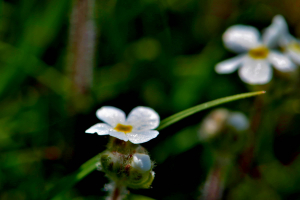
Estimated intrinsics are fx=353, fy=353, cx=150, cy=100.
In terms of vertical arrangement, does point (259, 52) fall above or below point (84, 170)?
above

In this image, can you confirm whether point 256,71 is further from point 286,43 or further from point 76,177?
point 76,177

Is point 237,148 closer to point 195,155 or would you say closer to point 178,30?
point 195,155

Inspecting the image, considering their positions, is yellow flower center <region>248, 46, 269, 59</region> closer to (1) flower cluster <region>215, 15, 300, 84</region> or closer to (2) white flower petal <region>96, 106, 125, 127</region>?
(1) flower cluster <region>215, 15, 300, 84</region>

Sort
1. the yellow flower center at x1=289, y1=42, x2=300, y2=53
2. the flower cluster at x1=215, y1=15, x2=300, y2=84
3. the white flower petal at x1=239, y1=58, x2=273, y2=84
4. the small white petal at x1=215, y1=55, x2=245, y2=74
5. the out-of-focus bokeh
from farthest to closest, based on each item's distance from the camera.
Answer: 1. the yellow flower center at x1=289, y1=42, x2=300, y2=53
2. the out-of-focus bokeh
3. the small white petal at x1=215, y1=55, x2=245, y2=74
4. the flower cluster at x1=215, y1=15, x2=300, y2=84
5. the white flower petal at x1=239, y1=58, x2=273, y2=84

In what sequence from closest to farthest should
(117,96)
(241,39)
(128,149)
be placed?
(128,149)
(241,39)
(117,96)

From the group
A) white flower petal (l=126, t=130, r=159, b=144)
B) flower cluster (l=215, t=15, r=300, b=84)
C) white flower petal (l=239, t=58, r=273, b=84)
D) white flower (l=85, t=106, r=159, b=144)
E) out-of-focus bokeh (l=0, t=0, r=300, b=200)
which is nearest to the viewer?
white flower petal (l=126, t=130, r=159, b=144)

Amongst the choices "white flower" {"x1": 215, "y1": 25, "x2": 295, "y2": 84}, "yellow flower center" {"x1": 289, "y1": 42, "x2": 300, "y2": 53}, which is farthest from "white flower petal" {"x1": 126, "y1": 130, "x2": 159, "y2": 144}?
"yellow flower center" {"x1": 289, "y1": 42, "x2": 300, "y2": 53}

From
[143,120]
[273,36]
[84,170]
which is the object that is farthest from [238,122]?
[84,170]

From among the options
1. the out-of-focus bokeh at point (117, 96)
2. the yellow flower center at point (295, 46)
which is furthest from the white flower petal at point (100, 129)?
the yellow flower center at point (295, 46)
